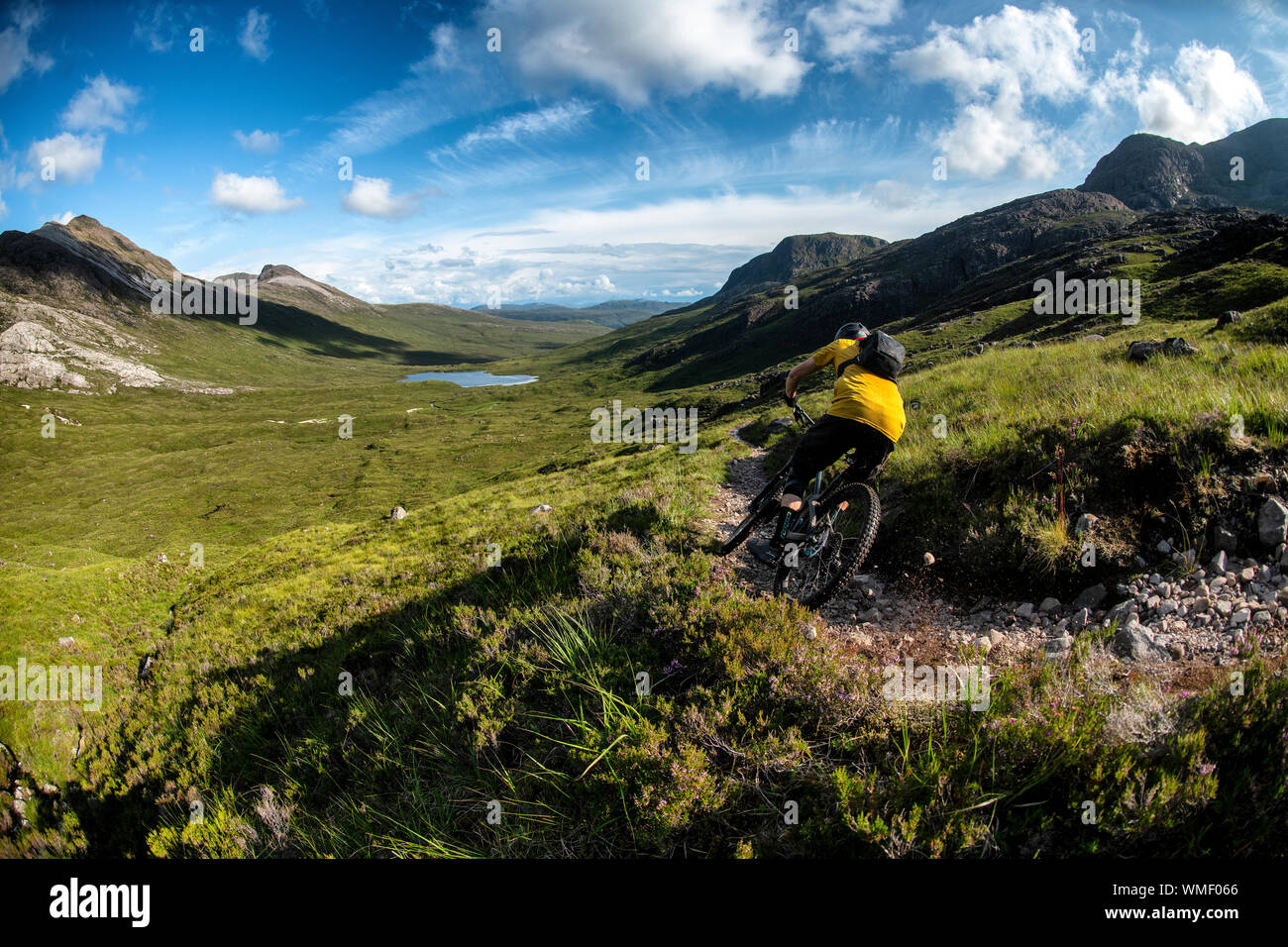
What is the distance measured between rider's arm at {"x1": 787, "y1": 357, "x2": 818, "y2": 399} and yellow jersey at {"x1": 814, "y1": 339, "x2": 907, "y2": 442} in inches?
36.3

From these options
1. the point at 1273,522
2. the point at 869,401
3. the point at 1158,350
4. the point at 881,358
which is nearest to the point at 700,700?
the point at 869,401

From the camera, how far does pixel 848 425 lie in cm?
621

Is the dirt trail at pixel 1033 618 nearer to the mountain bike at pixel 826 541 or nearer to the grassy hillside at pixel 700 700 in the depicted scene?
the grassy hillside at pixel 700 700

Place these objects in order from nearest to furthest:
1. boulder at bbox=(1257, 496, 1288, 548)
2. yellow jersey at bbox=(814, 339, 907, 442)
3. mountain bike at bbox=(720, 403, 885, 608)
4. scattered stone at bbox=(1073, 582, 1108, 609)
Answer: boulder at bbox=(1257, 496, 1288, 548) → scattered stone at bbox=(1073, 582, 1108, 609) → mountain bike at bbox=(720, 403, 885, 608) → yellow jersey at bbox=(814, 339, 907, 442)

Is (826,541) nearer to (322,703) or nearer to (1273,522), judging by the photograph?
(1273,522)

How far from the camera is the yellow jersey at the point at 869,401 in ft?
19.9

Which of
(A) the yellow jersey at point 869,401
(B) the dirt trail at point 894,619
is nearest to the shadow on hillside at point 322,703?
(B) the dirt trail at point 894,619

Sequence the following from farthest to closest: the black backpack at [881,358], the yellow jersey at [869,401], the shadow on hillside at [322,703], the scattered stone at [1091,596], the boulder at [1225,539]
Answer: the black backpack at [881,358]
the yellow jersey at [869,401]
the shadow on hillside at [322,703]
the scattered stone at [1091,596]
the boulder at [1225,539]

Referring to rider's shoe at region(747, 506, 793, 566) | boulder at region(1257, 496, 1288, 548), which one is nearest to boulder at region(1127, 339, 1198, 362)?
boulder at region(1257, 496, 1288, 548)

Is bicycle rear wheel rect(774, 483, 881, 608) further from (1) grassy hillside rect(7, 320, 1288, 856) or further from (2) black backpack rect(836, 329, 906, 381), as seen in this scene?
(2) black backpack rect(836, 329, 906, 381)

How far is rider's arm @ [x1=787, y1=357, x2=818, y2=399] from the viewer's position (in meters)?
7.35

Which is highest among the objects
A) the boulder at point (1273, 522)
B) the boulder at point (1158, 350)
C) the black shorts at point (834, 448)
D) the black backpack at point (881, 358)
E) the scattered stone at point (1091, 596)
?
the boulder at point (1158, 350)

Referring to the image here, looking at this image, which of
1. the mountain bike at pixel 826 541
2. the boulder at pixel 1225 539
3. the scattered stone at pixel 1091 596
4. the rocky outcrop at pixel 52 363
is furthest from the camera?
the rocky outcrop at pixel 52 363
